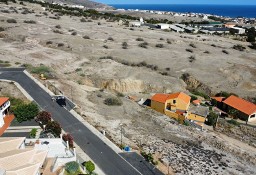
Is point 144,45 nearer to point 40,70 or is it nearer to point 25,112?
point 40,70

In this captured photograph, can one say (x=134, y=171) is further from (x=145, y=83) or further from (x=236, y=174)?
(x=145, y=83)

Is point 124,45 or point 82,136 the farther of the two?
point 124,45

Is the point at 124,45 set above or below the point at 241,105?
above

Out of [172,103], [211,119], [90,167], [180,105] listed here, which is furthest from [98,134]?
[211,119]

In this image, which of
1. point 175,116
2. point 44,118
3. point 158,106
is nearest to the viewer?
point 44,118

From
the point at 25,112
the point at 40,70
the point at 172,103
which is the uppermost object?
the point at 40,70

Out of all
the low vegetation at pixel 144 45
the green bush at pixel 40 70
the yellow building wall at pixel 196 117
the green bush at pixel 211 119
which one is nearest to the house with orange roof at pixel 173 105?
the yellow building wall at pixel 196 117

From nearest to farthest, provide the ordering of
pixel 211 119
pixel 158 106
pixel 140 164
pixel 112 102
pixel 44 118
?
pixel 140 164 → pixel 44 118 → pixel 211 119 → pixel 112 102 → pixel 158 106
